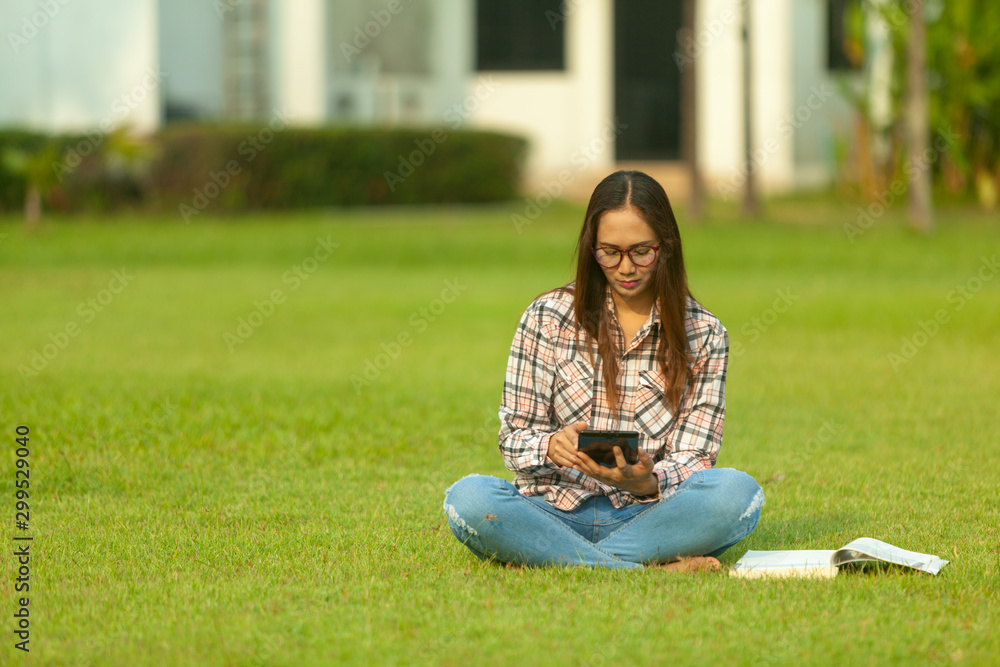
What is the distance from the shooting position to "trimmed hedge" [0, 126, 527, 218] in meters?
18.5

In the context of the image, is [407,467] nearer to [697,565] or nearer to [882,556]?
[697,565]

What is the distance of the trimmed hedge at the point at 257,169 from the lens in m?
18.5

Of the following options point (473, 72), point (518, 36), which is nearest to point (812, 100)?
point (518, 36)

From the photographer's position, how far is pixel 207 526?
15.6 feet

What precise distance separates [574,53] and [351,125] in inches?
235

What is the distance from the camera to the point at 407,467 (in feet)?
19.2

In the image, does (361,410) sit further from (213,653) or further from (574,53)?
(574,53)

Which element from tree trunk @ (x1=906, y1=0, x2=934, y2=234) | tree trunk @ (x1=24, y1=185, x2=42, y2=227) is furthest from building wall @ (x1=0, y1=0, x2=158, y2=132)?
tree trunk @ (x1=906, y1=0, x2=934, y2=234)

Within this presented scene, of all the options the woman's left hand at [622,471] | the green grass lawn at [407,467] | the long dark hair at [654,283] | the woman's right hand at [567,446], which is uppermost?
the long dark hair at [654,283]

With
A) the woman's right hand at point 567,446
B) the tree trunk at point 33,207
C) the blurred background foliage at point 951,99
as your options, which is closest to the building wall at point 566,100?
the blurred background foliage at point 951,99

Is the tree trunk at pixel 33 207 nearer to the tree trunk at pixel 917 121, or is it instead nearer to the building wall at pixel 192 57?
the building wall at pixel 192 57

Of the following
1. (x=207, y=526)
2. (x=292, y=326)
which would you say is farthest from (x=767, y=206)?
(x=207, y=526)

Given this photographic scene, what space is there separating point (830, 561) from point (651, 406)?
69 centimetres

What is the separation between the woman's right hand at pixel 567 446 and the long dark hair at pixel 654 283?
293 millimetres
